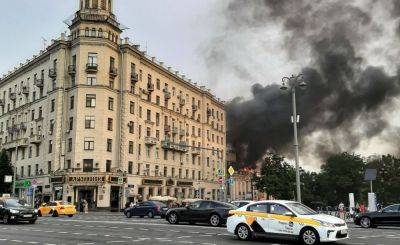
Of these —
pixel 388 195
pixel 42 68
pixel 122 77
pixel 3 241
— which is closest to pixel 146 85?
pixel 122 77

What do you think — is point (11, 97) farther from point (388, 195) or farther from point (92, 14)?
point (388, 195)

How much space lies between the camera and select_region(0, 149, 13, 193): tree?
73.3m

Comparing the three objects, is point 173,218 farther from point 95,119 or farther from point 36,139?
point 36,139

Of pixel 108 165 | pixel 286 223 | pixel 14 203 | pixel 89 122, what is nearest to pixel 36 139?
pixel 89 122

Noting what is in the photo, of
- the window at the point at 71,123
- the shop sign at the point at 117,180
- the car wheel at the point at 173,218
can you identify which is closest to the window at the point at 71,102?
the window at the point at 71,123

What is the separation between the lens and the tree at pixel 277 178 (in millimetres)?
85312

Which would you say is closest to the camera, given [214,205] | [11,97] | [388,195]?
[214,205]

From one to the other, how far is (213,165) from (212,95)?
14.7 m

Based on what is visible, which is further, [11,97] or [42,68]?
[11,97]

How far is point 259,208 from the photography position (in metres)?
17.8

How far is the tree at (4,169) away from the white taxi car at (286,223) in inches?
2515

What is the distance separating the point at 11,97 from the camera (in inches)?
3125

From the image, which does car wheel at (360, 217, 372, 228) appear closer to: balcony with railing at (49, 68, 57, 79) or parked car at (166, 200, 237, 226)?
parked car at (166, 200, 237, 226)

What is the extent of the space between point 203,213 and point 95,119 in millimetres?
39369
